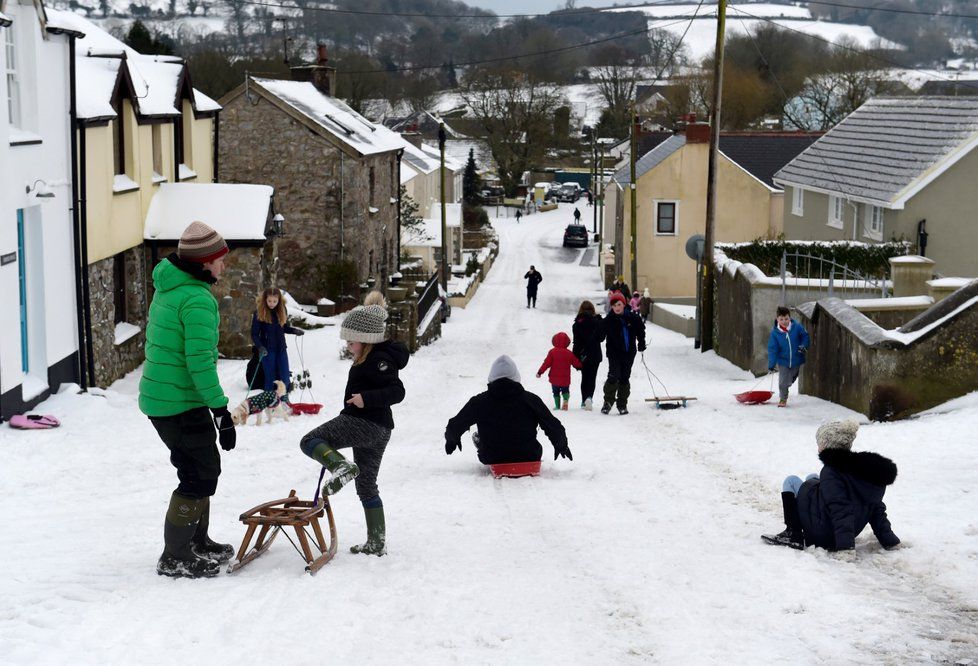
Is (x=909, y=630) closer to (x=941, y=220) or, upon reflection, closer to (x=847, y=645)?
(x=847, y=645)

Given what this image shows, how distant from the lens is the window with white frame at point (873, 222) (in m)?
28.5

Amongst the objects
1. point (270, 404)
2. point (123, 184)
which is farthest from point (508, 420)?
point (123, 184)

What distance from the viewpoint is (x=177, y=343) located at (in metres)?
6.88

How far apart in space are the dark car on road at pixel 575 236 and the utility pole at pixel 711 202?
45.5 metres

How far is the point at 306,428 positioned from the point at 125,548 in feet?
21.2

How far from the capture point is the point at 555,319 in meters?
38.8

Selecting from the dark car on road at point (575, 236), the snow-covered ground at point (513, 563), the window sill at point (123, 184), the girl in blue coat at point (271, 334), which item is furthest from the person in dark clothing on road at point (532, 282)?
the snow-covered ground at point (513, 563)

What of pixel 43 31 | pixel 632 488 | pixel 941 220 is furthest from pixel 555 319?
pixel 632 488

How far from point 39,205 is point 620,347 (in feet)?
25.8

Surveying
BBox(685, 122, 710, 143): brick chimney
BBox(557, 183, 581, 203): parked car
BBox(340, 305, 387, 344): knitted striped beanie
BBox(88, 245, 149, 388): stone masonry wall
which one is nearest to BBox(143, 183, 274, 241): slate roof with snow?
BBox(88, 245, 149, 388): stone masonry wall

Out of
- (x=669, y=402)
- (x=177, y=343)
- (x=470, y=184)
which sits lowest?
(x=669, y=402)

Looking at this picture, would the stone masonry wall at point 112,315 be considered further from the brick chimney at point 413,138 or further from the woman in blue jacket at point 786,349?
the brick chimney at point 413,138

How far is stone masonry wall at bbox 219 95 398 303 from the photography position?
33844mm

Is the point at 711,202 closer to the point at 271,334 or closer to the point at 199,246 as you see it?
the point at 271,334
